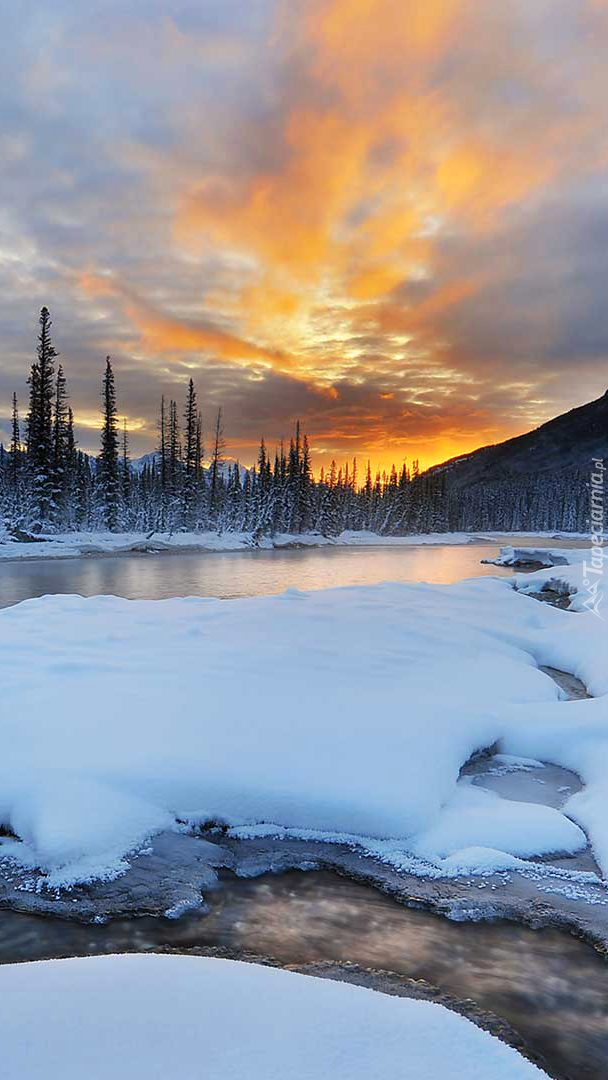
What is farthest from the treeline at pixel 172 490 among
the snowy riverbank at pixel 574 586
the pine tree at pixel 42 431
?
the snowy riverbank at pixel 574 586

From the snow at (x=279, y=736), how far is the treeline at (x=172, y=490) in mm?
31387

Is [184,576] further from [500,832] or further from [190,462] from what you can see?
[190,462]

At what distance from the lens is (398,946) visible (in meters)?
2.99

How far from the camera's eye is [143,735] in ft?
15.1

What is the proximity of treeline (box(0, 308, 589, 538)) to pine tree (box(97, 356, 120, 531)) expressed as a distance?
0.28ft

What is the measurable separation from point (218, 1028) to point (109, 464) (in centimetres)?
4917

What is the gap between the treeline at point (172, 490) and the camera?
1567 inches

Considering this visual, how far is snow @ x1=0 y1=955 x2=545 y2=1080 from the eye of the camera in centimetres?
191

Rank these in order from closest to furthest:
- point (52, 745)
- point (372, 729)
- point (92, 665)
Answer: point (52, 745) → point (372, 729) → point (92, 665)

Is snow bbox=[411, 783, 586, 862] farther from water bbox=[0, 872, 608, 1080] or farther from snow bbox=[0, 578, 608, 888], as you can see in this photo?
water bbox=[0, 872, 608, 1080]

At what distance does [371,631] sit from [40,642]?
14.6 ft

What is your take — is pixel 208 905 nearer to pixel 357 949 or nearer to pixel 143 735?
pixel 357 949

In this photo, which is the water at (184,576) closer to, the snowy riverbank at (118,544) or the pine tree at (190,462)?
the snowy riverbank at (118,544)

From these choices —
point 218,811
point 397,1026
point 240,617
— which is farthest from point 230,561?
point 397,1026
